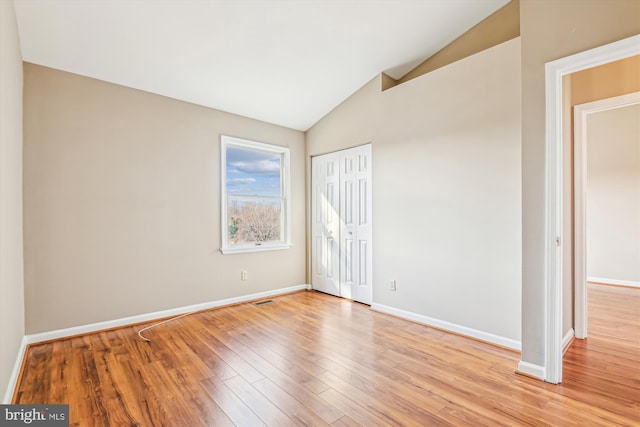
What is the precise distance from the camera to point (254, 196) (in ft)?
14.2

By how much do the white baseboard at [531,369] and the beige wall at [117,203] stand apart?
314cm

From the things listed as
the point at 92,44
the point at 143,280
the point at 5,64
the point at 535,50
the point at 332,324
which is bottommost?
the point at 332,324

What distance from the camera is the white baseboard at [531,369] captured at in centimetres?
213

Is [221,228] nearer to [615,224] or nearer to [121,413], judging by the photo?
[121,413]

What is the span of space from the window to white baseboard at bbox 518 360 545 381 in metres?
3.15

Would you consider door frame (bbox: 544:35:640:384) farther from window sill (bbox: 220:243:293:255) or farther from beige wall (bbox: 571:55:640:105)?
window sill (bbox: 220:243:293:255)

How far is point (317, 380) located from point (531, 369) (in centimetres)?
152

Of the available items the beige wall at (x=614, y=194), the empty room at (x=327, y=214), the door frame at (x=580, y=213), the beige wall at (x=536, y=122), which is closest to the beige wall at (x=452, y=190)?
the empty room at (x=327, y=214)

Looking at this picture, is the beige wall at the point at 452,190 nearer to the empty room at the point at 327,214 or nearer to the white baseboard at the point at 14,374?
the empty room at the point at 327,214

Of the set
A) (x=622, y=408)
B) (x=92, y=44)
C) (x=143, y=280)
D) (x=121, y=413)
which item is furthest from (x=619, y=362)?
(x=92, y=44)

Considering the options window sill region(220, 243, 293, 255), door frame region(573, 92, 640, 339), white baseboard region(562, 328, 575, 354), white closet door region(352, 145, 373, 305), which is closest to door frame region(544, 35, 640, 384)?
white baseboard region(562, 328, 575, 354)

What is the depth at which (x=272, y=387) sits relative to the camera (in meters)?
2.08

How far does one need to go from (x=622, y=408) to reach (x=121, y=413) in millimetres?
2958

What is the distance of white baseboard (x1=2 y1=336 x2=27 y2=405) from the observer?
1818 mm
